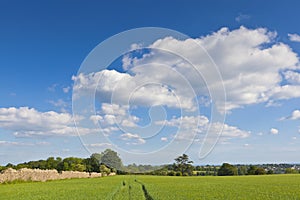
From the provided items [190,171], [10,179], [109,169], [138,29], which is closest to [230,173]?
[190,171]

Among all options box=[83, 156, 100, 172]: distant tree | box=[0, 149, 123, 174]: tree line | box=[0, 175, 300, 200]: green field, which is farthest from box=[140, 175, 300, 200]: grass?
box=[83, 156, 100, 172]: distant tree

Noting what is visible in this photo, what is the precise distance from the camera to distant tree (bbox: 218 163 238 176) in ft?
390

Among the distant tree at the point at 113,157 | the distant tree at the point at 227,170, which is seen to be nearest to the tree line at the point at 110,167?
the distant tree at the point at 227,170

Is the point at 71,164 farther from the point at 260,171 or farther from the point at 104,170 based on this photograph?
the point at 260,171

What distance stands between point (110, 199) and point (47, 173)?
145 ft

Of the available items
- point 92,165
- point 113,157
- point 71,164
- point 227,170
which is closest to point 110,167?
point 92,165

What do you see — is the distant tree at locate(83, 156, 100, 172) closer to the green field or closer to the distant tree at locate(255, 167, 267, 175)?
the distant tree at locate(255, 167, 267, 175)

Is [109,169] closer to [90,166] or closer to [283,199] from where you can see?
[90,166]

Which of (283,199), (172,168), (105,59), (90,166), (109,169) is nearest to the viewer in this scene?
(283,199)

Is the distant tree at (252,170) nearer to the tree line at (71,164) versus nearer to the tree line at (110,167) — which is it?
the tree line at (110,167)

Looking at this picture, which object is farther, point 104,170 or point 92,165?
point 92,165

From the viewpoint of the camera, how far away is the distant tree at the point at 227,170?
11881cm

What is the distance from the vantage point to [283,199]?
20.1 m

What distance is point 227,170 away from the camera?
122 m
